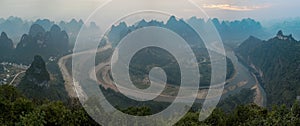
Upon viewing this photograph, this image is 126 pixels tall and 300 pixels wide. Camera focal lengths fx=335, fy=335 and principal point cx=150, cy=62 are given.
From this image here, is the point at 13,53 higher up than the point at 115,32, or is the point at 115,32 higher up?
the point at 115,32

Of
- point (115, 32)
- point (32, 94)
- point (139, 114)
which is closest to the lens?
point (139, 114)

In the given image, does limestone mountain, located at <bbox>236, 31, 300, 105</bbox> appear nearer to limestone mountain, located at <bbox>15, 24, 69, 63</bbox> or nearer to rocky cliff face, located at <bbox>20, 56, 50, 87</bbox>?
rocky cliff face, located at <bbox>20, 56, 50, 87</bbox>

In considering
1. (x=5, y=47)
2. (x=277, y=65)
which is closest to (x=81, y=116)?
(x=277, y=65)

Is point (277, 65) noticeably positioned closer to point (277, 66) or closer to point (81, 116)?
point (277, 66)

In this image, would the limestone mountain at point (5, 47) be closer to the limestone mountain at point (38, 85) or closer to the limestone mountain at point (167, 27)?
the limestone mountain at point (38, 85)

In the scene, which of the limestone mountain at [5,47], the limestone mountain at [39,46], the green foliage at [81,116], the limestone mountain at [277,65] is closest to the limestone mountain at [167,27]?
the limestone mountain at [277,65]

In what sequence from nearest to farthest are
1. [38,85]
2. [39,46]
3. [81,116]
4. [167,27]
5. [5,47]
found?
[81,116]
[38,85]
[39,46]
[5,47]
[167,27]

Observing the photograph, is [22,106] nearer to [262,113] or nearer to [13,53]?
[262,113]

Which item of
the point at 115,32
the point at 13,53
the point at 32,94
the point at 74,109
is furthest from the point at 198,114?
the point at 115,32
